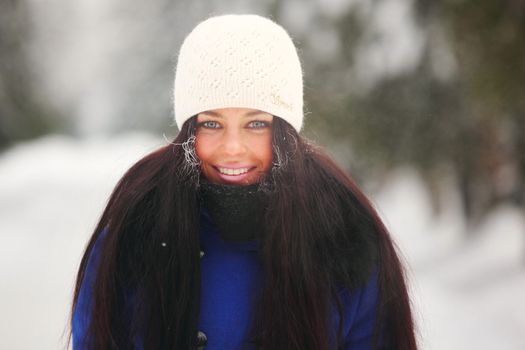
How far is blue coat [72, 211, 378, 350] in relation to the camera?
1810 millimetres

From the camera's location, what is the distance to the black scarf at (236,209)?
1.83 metres

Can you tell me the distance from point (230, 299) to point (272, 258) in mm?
177

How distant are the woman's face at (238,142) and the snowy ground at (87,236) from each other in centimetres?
67

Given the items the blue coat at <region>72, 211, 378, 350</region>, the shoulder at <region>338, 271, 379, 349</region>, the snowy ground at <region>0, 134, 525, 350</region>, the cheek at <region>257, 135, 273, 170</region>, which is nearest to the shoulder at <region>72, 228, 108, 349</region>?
the blue coat at <region>72, 211, 378, 350</region>

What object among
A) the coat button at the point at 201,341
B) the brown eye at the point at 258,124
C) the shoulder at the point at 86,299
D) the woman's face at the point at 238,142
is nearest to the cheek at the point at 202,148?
the woman's face at the point at 238,142

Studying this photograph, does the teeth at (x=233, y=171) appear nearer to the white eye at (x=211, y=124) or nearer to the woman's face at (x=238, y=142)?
the woman's face at (x=238, y=142)

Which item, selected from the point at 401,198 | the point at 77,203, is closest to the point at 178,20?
the point at 77,203

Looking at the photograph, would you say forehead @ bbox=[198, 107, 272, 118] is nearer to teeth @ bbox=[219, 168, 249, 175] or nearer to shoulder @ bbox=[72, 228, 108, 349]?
teeth @ bbox=[219, 168, 249, 175]

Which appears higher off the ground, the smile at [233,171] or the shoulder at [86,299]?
the smile at [233,171]

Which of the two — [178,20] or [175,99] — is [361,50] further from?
[175,99]

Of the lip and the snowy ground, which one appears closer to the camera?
the lip

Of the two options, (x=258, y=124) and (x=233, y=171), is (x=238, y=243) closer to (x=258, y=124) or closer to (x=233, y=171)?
(x=233, y=171)

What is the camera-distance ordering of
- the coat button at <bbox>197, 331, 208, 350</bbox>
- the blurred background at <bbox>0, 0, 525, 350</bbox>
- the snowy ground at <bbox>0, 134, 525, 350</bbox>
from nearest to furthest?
the coat button at <bbox>197, 331, 208, 350</bbox>, the snowy ground at <bbox>0, 134, 525, 350</bbox>, the blurred background at <bbox>0, 0, 525, 350</bbox>

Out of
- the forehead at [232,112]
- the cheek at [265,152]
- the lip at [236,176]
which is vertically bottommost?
the lip at [236,176]
